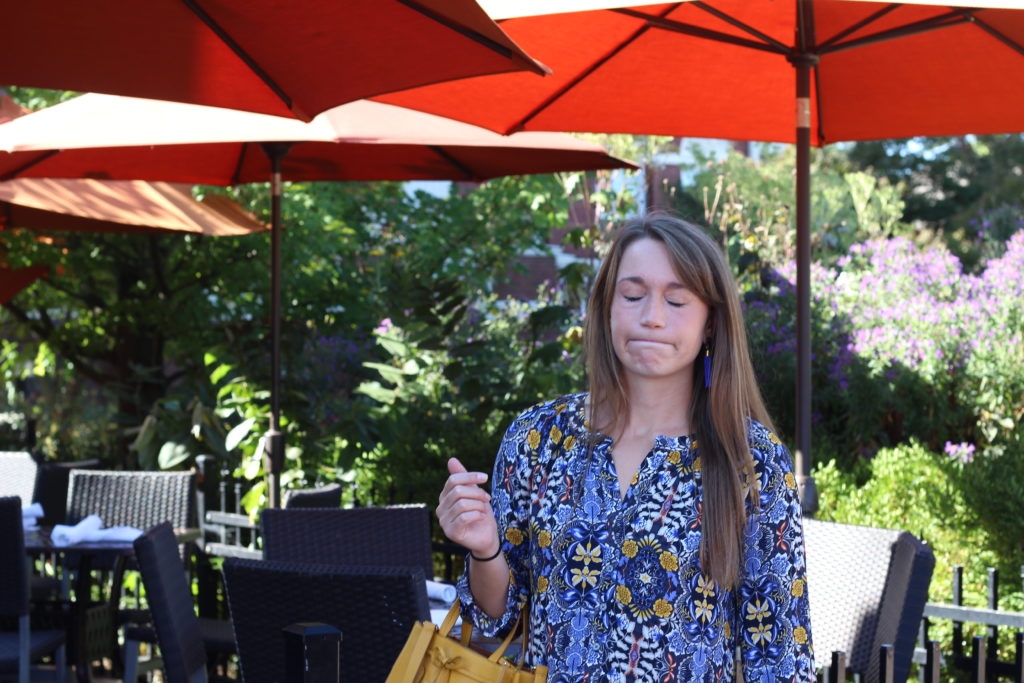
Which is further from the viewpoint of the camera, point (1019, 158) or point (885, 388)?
point (1019, 158)

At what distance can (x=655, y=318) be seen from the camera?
6.82ft

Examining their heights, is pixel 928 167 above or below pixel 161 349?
above

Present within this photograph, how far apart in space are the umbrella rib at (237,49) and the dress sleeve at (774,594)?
2209mm

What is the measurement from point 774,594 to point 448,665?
534 millimetres

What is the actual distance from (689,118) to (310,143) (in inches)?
80.5

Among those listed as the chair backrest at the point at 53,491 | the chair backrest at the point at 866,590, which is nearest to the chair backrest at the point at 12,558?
the chair backrest at the point at 53,491

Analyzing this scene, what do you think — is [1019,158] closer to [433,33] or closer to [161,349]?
[161,349]

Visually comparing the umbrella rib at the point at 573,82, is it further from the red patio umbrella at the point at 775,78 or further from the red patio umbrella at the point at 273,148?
the red patio umbrella at the point at 273,148

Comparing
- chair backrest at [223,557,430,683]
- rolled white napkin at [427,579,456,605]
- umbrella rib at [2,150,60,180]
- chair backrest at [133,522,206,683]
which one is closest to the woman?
chair backrest at [223,557,430,683]

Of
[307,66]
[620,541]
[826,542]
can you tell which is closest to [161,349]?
[307,66]

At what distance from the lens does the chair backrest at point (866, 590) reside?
3.17 meters

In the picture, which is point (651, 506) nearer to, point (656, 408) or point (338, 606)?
point (656, 408)

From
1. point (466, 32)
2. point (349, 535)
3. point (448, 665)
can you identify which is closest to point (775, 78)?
point (466, 32)

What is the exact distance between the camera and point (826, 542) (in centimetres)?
363
